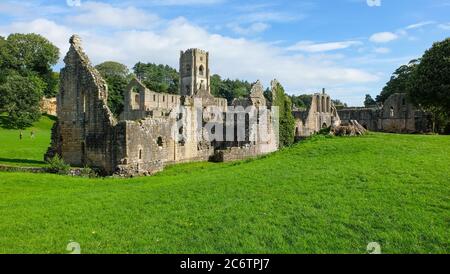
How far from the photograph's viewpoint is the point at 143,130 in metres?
27.8

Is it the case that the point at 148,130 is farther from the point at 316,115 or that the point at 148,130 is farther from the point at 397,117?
the point at 397,117

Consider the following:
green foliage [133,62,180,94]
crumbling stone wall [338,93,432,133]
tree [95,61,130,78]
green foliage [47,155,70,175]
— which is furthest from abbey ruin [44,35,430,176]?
green foliage [133,62,180,94]

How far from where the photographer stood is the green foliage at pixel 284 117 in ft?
140

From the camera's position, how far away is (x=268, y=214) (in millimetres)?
11727

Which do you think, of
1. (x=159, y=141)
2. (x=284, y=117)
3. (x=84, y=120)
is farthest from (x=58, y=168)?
(x=284, y=117)

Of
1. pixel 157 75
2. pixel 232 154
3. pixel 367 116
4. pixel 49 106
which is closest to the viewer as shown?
pixel 232 154

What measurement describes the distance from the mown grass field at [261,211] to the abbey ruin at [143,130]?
753cm

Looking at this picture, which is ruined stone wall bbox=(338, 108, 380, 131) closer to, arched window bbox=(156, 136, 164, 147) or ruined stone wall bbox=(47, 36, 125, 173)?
arched window bbox=(156, 136, 164, 147)

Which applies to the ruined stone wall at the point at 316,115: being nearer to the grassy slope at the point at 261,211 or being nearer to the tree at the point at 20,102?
the grassy slope at the point at 261,211

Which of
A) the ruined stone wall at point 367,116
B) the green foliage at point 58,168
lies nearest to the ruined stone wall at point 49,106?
the ruined stone wall at point 367,116

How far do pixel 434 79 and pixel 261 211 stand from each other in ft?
121

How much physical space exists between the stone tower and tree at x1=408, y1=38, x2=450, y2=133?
64897 mm

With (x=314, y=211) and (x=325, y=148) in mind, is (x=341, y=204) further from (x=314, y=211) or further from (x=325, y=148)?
(x=325, y=148)
